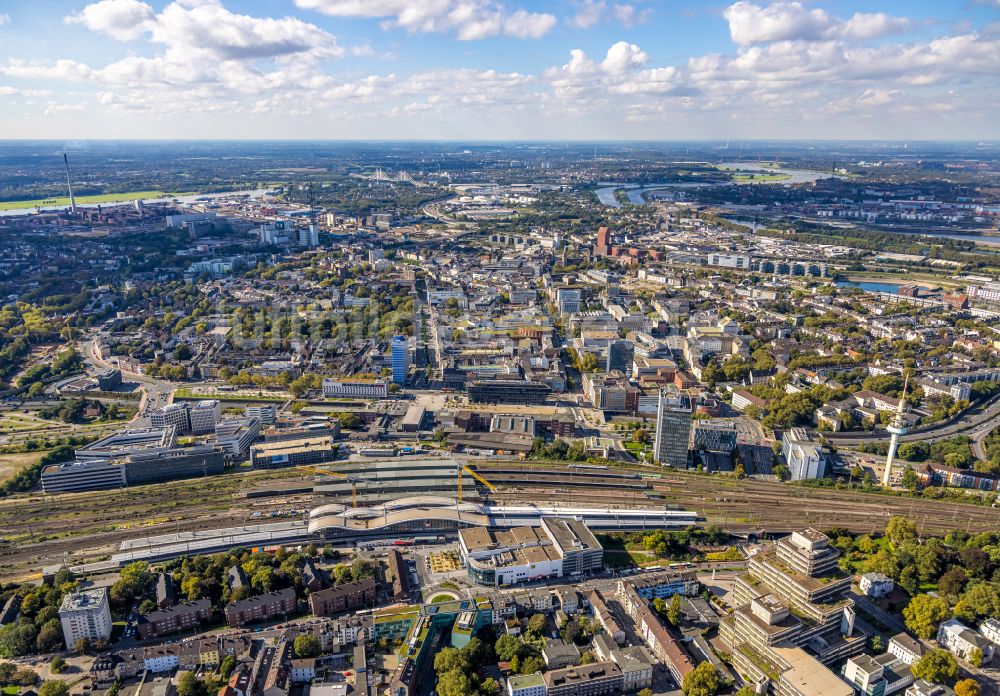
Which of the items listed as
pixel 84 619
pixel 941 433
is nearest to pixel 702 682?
pixel 84 619

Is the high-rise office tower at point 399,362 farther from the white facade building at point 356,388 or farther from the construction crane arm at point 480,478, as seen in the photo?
the construction crane arm at point 480,478

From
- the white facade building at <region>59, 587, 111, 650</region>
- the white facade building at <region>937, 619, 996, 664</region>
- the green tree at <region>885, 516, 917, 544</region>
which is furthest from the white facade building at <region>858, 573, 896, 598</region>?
the white facade building at <region>59, 587, 111, 650</region>

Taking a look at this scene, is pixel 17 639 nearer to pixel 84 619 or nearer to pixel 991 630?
pixel 84 619

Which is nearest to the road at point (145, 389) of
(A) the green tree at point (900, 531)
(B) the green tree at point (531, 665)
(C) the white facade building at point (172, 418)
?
(C) the white facade building at point (172, 418)

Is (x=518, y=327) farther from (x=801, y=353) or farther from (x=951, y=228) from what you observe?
(x=951, y=228)

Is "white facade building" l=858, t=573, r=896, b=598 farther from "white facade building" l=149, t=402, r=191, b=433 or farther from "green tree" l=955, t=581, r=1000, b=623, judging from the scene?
"white facade building" l=149, t=402, r=191, b=433

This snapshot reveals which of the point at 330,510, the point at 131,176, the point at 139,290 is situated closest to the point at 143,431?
the point at 330,510
